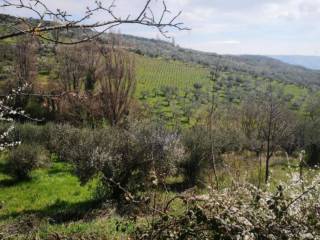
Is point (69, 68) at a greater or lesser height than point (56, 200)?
greater

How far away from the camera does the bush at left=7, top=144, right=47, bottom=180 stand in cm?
1978

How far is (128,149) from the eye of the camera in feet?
55.3

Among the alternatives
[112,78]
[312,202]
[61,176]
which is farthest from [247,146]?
[312,202]

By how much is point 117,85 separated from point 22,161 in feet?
50.5

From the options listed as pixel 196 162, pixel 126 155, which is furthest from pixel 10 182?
pixel 196 162

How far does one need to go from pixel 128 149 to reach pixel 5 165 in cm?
863

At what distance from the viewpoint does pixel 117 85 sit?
112 feet

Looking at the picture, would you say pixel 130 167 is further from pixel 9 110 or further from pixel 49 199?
pixel 9 110

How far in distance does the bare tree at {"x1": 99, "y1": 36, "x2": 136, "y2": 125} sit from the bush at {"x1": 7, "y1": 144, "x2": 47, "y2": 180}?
13356 millimetres

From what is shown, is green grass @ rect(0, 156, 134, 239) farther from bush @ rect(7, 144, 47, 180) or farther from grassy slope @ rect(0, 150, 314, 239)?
bush @ rect(7, 144, 47, 180)

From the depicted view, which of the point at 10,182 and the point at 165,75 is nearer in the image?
the point at 10,182

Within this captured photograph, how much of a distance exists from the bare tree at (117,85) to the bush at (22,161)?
13.4m

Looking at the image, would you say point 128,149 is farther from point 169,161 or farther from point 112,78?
point 112,78

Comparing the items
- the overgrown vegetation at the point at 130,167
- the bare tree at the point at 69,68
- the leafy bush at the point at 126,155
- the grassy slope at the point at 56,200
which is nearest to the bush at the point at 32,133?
the overgrown vegetation at the point at 130,167
